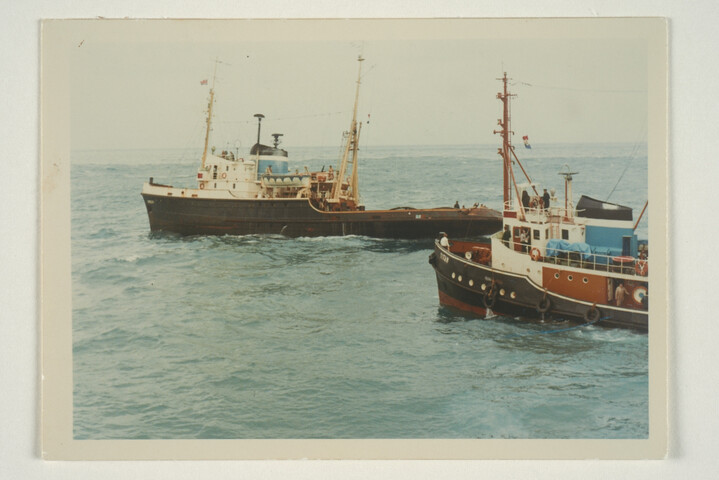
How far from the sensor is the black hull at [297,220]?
11.8 ft

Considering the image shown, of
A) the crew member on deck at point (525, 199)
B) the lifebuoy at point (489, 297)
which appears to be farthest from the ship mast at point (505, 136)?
the lifebuoy at point (489, 297)

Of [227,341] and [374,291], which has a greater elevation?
[374,291]

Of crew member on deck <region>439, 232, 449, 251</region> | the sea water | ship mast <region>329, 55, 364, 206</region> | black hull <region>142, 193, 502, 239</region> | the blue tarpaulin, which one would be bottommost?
the sea water

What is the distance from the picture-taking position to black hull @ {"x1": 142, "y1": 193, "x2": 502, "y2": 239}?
11.8 ft

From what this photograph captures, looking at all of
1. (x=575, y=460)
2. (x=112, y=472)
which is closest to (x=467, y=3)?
(x=575, y=460)

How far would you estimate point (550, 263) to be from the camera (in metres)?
3.70

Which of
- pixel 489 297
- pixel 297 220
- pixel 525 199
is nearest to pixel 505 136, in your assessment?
pixel 525 199

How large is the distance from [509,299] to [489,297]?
0.14 metres

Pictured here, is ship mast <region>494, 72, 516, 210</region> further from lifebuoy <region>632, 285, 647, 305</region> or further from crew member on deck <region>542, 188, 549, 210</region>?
lifebuoy <region>632, 285, 647, 305</region>

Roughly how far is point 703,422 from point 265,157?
10.0 ft

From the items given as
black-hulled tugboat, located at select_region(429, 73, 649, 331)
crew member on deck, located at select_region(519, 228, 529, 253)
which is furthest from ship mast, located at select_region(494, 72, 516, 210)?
crew member on deck, located at select_region(519, 228, 529, 253)

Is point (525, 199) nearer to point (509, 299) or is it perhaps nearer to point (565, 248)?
point (565, 248)

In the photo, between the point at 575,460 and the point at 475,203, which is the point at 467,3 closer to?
the point at 475,203

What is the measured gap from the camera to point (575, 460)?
321cm
